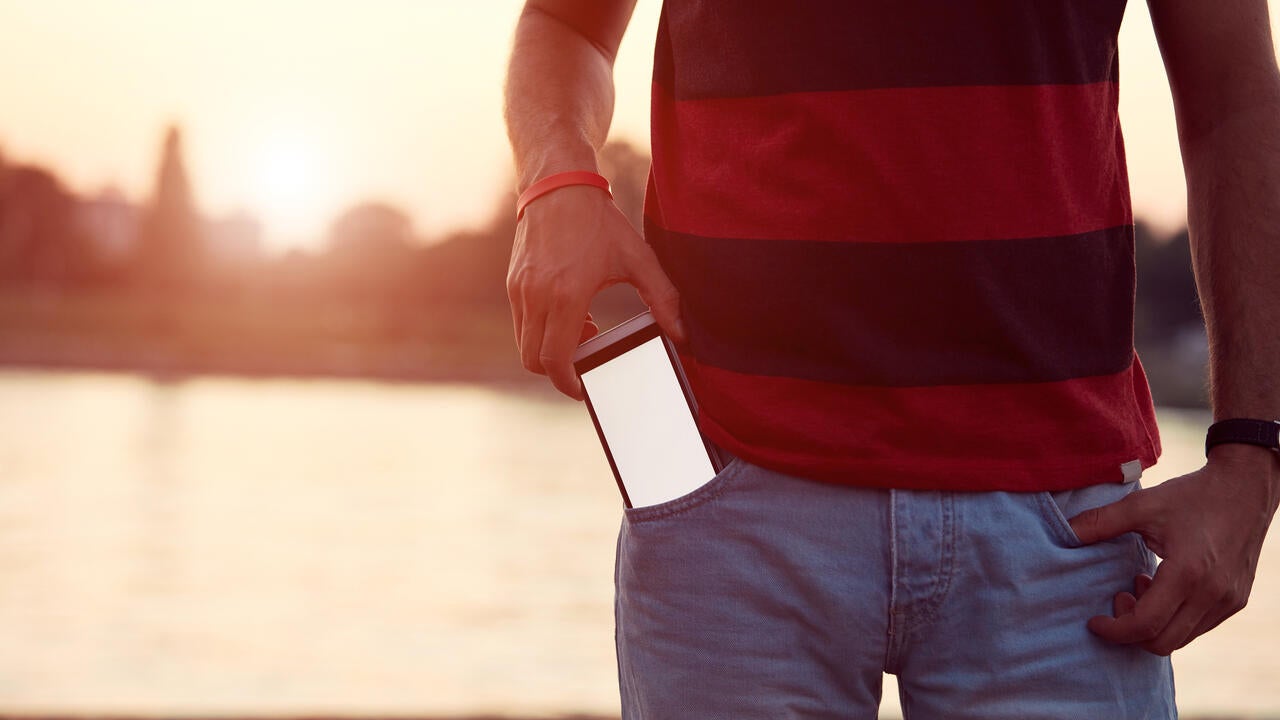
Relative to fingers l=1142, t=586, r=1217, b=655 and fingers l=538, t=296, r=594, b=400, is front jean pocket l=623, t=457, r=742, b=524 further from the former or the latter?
fingers l=1142, t=586, r=1217, b=655

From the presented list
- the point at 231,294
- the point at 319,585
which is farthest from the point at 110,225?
the point at 319,585

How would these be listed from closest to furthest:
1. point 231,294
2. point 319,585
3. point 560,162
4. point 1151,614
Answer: point 1151,614
point 560,162
point 319,585
point 231,294

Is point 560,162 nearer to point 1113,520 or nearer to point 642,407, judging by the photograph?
point 642,407

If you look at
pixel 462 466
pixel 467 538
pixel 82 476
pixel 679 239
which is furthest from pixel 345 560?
pixel 679 239

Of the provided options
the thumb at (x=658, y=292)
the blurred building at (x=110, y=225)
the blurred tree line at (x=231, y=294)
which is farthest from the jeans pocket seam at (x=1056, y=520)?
the blurred building at (x=110, y=225)

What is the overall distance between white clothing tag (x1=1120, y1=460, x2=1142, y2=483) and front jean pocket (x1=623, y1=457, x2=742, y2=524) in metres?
0.25

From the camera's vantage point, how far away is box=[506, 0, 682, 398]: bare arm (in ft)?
2.51

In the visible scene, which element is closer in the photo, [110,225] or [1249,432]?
[1249,432]

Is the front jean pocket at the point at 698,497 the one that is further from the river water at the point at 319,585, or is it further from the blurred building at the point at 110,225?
the blurred building at the point at 110,225

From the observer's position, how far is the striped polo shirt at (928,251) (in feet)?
2.37

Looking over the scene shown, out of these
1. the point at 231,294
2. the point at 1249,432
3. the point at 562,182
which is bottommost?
the point at 1249,432

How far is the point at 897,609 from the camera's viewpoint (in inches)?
28.2

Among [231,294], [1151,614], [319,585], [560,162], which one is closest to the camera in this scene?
[1151,614]

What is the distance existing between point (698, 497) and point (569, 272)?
0.17 metres
